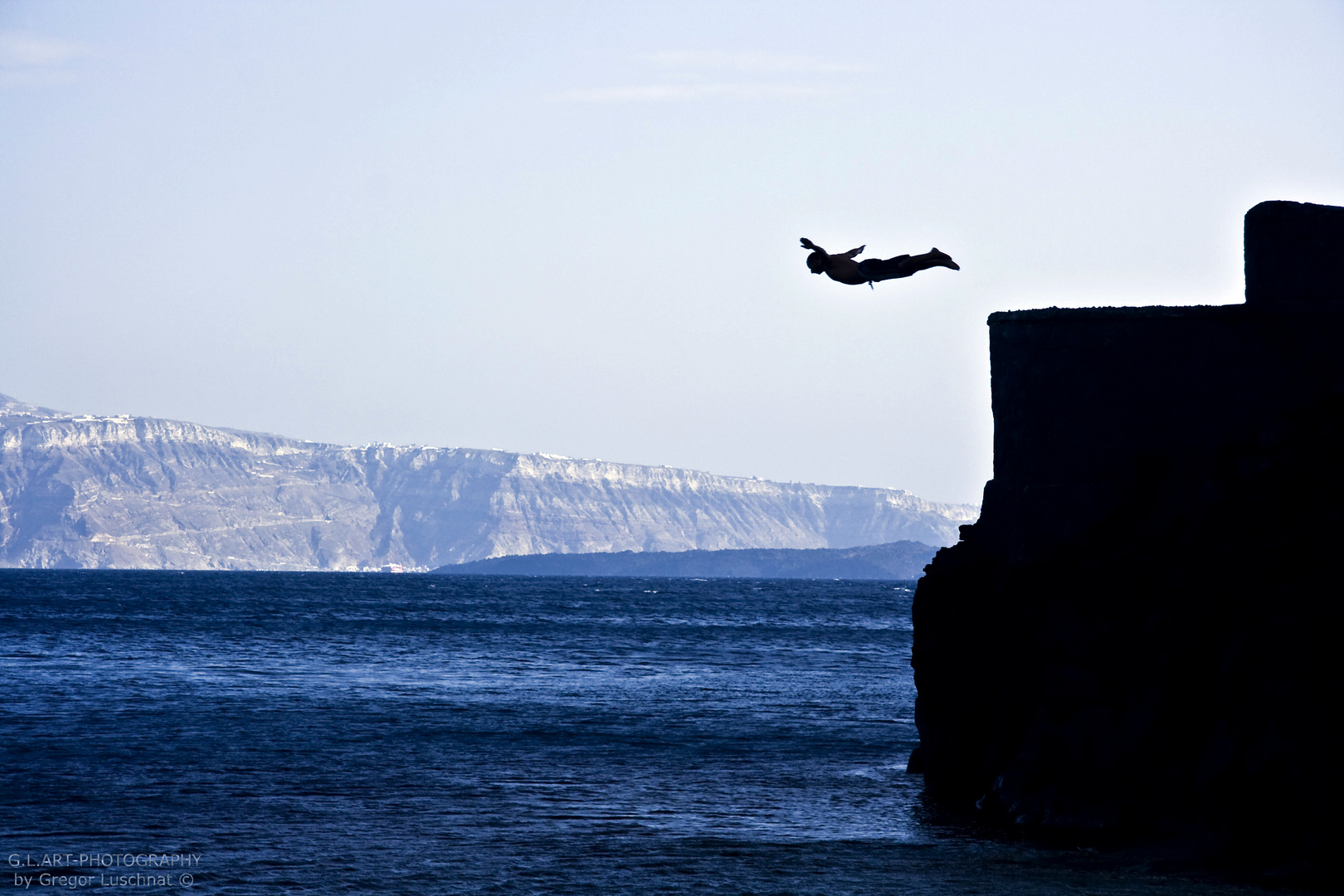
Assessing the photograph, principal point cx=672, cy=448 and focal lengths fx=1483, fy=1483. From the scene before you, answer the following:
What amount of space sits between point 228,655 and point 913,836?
45.4m

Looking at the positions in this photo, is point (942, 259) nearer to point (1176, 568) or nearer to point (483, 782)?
point (1176, 568)

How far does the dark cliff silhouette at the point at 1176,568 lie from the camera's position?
18.0m

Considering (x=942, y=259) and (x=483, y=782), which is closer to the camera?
(x=942, y=259)

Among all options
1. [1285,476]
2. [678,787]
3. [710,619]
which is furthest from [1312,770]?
[710,619]

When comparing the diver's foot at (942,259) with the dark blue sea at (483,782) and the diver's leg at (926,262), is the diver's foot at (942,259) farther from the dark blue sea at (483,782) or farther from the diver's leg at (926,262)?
the dark blue sea at (483,782)

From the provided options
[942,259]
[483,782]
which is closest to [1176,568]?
[942,259]

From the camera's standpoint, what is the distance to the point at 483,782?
90.4 feet

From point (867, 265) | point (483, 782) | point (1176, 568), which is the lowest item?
point (483, 782)

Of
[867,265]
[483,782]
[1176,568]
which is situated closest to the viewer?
[867,265]

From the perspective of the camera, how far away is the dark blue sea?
63.4 ft

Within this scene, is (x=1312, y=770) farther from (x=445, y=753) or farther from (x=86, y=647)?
(x=86, y=647)

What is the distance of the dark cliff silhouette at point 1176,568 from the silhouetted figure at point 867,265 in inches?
183

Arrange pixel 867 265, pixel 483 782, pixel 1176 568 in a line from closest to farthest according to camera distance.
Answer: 1. pixel 867 265
2. pixel 1176 568
3. pixel 483 782

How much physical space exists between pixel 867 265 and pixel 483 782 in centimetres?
1400
